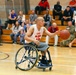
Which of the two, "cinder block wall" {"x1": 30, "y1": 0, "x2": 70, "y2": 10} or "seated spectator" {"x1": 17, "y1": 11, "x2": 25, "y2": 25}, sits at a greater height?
"cinder block wall" {"x1": 30, "y1": 0, "x2": 70, "y2": 10}

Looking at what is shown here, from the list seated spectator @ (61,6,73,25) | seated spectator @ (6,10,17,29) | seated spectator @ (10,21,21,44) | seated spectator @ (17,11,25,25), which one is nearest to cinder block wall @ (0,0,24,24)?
seated spectator @ (6,10,17,29)

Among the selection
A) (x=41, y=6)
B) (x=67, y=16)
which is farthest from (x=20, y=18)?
(x=67, y=16)

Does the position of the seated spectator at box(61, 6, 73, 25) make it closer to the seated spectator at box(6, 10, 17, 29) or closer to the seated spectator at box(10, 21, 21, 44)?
the seated spectator at box(10, 21, 21, 44)

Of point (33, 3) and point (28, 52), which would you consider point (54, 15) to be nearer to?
point (33, 3)

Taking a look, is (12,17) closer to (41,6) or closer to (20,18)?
(20,18)

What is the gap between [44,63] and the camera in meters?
6.92

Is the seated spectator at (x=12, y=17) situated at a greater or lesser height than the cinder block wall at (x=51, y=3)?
lesser

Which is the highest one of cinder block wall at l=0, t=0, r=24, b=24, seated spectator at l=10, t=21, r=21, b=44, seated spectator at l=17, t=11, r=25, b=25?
cinder block wall at l=0, t=0, r=24, b=24

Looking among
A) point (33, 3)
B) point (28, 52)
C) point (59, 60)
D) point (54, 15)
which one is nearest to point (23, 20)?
point (54, 15)

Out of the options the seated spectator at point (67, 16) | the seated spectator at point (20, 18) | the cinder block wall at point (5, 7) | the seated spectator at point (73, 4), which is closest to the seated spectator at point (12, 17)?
the seated spectator at point (20, 18)

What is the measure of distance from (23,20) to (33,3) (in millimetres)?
2898

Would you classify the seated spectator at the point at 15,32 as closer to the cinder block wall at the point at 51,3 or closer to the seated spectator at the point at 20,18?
the seated spectator at the point at 20,18

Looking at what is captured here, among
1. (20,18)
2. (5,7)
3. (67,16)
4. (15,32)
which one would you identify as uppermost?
(5,7)

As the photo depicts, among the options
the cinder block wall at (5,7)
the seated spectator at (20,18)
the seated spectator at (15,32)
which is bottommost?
the seated spectator at (15,32)
